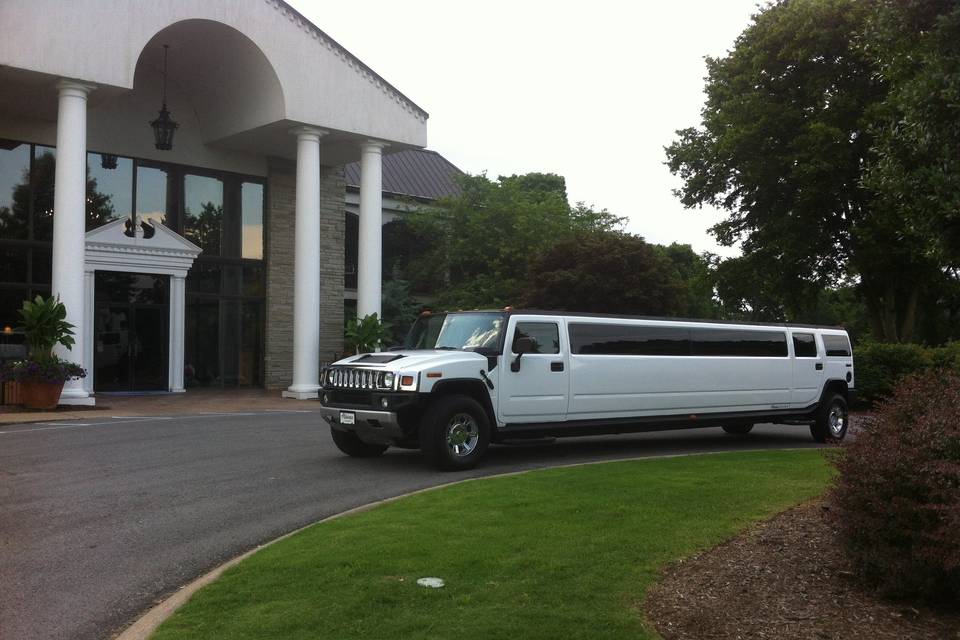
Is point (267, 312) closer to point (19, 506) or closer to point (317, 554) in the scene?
point (19, 506)

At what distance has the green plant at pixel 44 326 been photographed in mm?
19078

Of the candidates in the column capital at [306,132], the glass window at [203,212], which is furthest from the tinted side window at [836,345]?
the glass window at [203,212]

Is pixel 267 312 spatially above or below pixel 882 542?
above

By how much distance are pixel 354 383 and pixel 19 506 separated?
4046 mm

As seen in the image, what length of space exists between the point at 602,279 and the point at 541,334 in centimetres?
1735

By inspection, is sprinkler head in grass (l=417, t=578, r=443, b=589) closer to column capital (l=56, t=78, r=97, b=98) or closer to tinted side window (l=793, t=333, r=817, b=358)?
tinted side window (l=793, t=333, r=817, b=358)

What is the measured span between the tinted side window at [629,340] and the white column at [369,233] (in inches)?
542

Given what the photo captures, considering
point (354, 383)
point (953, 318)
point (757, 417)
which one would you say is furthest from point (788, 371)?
point (953, 318)

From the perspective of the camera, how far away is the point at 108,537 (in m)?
7.43

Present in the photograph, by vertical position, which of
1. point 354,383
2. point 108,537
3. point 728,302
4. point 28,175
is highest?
point 28,175

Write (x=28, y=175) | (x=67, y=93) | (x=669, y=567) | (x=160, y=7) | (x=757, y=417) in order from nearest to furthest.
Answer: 1. (x=669, y=567)
2. (x=757, y=417)
3. (x=67, y=93)
4. (x=160, y=7)
5. (x=28, y=175)

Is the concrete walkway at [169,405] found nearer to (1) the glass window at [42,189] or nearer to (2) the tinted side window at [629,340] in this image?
(1) the glass window at [42,189]

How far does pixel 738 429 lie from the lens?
16531 mm

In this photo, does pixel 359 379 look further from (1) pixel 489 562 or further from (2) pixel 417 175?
(2) pixel 417 175
